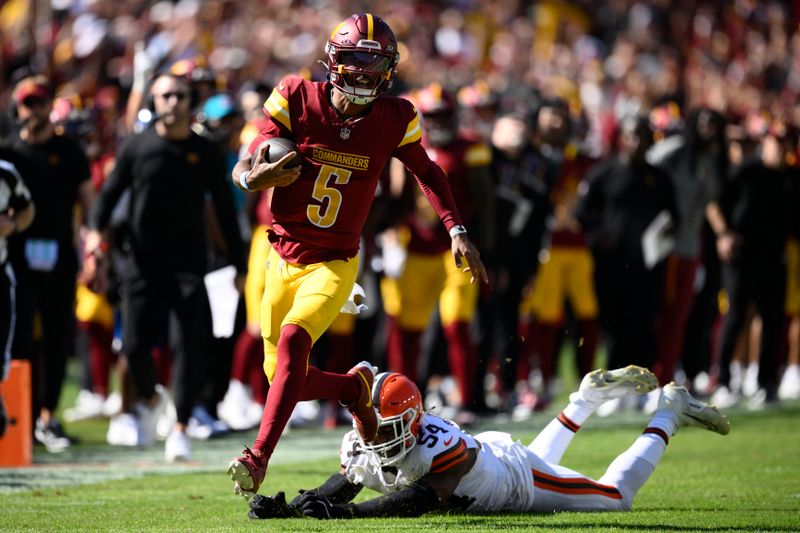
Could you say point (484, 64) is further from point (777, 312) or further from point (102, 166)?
point (102, 166)

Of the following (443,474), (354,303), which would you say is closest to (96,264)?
(354,303)

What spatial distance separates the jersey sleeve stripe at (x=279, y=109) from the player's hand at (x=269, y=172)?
32 centimetres

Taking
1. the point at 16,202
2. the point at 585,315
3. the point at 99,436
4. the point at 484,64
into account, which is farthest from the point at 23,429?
the point at 484,64

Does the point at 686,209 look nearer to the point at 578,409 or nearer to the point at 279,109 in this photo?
the point at 578,409

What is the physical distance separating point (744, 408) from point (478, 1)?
12.7 m

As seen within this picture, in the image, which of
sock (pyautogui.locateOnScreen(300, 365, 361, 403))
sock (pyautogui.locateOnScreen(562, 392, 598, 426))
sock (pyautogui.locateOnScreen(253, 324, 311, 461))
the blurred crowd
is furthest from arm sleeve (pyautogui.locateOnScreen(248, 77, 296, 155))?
the blurred crowd

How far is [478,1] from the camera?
23484 millimetres

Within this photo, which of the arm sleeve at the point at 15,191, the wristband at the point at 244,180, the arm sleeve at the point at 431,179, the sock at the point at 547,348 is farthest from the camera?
the sock at the point at 547,348

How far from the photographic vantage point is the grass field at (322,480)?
19.3 feet

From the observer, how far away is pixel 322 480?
7.60m

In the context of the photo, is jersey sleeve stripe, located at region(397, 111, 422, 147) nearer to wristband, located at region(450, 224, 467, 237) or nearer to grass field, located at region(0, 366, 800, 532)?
wristband, located at region(450, 224, 467, 237)

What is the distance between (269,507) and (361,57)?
2014 millimetres

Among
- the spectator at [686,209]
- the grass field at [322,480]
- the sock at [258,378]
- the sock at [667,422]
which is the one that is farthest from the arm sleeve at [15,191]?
the spectator at [686,209]

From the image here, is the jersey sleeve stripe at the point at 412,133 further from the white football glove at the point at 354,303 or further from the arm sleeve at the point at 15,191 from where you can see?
the arm sleeve at the point at 15,191
